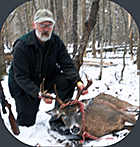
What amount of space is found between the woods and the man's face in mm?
103

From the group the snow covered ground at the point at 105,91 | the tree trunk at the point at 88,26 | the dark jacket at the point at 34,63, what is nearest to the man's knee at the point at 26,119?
the snow covered ground at the point at 105,91

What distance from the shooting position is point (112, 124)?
2.77 metres

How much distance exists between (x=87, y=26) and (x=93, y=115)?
1305mm

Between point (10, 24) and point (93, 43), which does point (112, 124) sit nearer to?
point (93, 43)

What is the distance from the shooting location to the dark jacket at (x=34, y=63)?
8.96 feet

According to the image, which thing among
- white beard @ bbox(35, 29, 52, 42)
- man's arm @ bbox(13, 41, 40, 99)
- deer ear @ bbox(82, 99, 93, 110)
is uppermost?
white beard @ bbox(35, 29, 52, 42)

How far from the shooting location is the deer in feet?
8.75

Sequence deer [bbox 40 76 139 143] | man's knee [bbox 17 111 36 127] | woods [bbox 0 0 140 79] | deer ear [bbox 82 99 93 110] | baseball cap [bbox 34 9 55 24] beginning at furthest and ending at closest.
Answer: man's knee [bbox 17 111 36 127] → deer ear [bbox 82 99 93 110] → deer [bbox 40 76 139 143] → woods [bbox 0 0 140 79] → baseball cap [bbox 34 9 55 24]

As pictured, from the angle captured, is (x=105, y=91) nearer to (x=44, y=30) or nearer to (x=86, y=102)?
(x=86, y=102)

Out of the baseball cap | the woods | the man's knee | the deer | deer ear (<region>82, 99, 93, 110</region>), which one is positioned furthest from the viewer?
the man's knee

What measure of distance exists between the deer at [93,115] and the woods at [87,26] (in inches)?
20.7

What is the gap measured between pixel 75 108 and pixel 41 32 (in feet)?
3.78

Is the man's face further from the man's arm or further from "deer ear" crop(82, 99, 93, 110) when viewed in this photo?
"deer ear" crop(82, 99, 93, 110)

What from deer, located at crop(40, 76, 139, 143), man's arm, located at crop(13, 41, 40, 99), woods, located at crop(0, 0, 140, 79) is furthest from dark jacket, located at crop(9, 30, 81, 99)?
deer, located at crop(40, 76, 139, 143)
